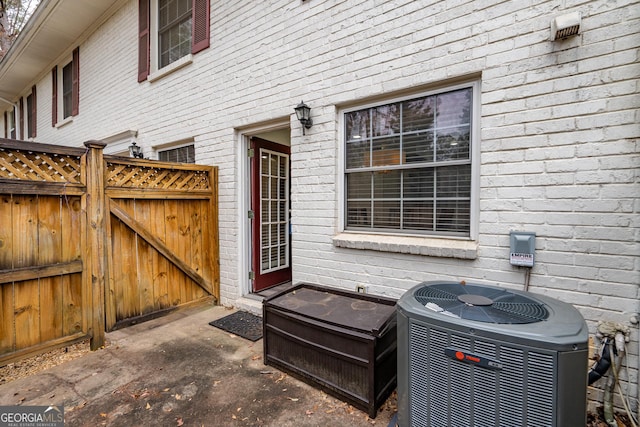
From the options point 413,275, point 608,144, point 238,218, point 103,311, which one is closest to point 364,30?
point 608,144

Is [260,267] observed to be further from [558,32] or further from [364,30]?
[558,32]

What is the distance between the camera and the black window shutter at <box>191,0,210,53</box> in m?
4.15

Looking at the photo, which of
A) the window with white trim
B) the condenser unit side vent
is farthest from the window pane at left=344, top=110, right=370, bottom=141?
the condenser unit side vent

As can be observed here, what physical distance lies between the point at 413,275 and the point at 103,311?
3131 mm

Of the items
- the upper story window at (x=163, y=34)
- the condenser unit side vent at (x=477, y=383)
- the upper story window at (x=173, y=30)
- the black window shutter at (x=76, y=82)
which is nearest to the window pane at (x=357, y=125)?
the condenser unit side vent at (x=477, y=383)

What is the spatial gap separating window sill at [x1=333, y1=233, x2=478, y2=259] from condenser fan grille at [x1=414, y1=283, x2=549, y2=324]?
1.70 ft

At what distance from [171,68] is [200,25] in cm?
80

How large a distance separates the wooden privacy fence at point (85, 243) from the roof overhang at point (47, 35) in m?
4.79

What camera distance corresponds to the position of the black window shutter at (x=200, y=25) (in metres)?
4.15

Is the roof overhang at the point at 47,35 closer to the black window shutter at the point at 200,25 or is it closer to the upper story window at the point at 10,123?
the upper story window at the point at 10,123

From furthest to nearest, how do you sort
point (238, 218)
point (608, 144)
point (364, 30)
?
point (238, 218), point (364, 30), point (608, 144)

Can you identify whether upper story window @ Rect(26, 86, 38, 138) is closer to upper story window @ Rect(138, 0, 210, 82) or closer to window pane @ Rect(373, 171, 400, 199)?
upper story window @ Rect(138, 0, 210, 82)

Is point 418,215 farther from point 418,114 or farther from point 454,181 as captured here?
point 418,114

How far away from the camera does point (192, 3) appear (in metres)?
4.43
